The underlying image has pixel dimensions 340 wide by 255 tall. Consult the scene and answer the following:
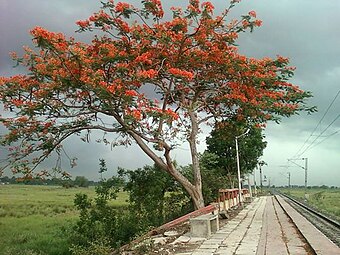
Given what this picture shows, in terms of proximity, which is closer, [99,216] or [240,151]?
[99,216]

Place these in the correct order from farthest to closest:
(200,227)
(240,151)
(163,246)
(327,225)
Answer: (240,151), (327,225), (200,227), (163,246)

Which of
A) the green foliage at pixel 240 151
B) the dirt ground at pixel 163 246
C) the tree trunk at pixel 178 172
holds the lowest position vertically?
the dirt ground at pixel 163 246

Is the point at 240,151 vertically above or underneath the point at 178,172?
above

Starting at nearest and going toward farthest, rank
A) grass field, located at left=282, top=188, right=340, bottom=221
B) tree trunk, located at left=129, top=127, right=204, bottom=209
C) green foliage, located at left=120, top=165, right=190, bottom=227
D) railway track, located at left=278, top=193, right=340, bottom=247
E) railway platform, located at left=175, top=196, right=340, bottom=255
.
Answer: railway platform, located at left=175, top=196, right=340, bottom=255, railway track, located at left=278, top=193, right=340, bottom=247, tree trunk, located at left=129, top=127, right=204, bottom=209, green foliage, located at left=120, top=165, right=190, bottom=227, grass field, located at left=282, top=188, right=340, bottom=221

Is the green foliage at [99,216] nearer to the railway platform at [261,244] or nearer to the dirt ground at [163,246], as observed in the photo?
the dirt ground at [163,246]

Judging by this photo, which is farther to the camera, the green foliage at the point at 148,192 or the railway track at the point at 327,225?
the green foliage at the point at 148,192

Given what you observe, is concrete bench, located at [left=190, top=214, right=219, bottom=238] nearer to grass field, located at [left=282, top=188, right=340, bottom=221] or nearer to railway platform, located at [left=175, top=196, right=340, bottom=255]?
railway platform, located at [left=175, top=196, right=340, bottom=255]

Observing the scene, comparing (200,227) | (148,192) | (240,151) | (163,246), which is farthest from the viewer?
(240,151)

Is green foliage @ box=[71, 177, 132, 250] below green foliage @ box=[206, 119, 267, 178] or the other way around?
below

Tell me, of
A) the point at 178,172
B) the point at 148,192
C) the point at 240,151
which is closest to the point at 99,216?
the point at 148,192

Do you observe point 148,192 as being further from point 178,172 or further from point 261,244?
point 261,244

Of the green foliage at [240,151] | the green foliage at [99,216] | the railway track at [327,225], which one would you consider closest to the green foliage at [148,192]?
the green foliage at [99,216]

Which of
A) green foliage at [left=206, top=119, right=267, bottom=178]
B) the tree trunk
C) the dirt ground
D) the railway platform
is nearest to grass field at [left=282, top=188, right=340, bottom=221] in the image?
green foliage at [left=206, top=119, right=267, bottom=178]

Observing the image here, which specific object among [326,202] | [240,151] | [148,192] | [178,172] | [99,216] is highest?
[240,151]
